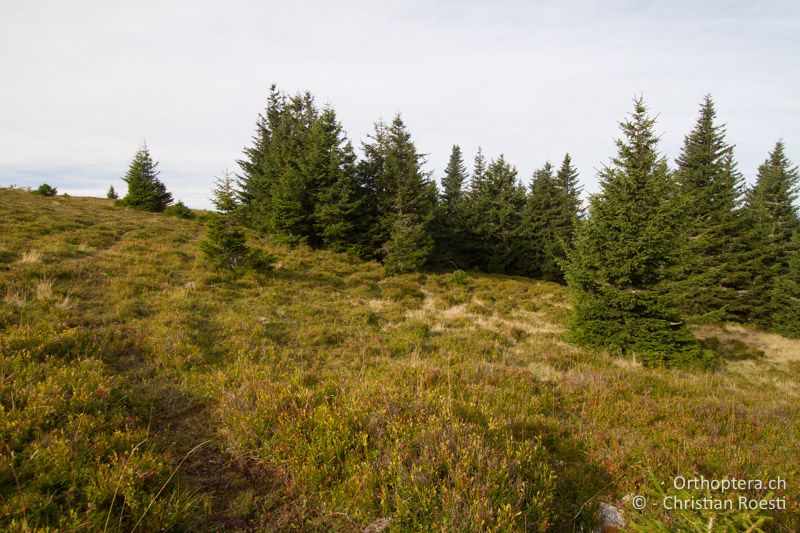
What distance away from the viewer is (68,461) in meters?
3.11

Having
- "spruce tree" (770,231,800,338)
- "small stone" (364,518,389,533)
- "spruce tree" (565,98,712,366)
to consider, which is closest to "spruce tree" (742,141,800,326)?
"spruce tree" (770,231,800,338)

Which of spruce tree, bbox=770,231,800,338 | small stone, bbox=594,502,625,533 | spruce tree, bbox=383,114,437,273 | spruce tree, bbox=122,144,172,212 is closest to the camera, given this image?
small stone, bbox=594,502,625,533

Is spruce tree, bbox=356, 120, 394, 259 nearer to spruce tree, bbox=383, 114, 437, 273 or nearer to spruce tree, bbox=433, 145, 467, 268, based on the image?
spruce tree, bbox=383, 114, 437, 273

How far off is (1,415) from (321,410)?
11.0ft

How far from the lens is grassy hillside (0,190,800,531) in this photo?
3.00 metres

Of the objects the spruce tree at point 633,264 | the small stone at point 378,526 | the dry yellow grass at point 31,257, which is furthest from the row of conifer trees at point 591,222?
the small stone at point 378,526

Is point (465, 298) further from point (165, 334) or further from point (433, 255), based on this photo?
point (165, 334)

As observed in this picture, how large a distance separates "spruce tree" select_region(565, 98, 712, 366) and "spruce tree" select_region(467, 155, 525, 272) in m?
22.6

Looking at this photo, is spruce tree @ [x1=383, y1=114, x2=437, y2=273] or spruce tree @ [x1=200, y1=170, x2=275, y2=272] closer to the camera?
spruce tree @ [x1=200, y1=170, x2=275, y2=272]

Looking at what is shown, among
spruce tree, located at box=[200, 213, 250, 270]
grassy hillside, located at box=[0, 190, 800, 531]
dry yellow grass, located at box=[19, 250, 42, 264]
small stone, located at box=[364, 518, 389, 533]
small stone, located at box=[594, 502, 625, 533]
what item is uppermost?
spruce tree, located at box=[200, 213, 250, 270]

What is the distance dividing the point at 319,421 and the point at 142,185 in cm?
3645

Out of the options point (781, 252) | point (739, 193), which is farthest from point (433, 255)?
point (781, 252)

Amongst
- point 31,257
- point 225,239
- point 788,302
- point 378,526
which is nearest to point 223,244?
point 225,239

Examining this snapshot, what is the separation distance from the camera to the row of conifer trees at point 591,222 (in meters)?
10.5
